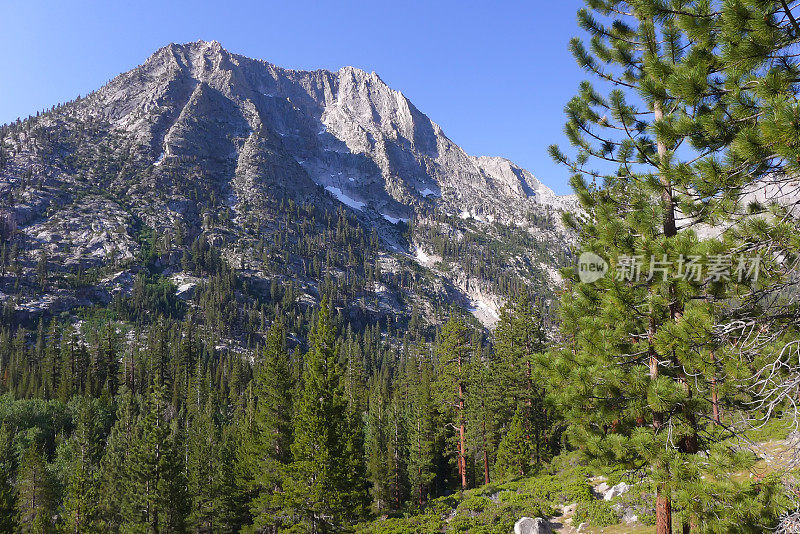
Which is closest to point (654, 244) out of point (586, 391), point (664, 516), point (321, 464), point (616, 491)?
point (586, 391)

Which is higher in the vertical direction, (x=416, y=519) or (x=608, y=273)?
(x=608, y=273)

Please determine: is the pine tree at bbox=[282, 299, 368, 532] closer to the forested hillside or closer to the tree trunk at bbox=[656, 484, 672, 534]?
the forested hillside

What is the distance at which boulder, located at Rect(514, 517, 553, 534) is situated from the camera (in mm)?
15785

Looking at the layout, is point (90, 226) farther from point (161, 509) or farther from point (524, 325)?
point (524, 325)

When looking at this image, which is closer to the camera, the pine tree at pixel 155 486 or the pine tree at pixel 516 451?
the pine tree at pixel 155 486

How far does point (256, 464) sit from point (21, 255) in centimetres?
15529

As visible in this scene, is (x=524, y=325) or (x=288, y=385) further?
(x=524, y=325)

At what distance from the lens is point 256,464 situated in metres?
27.5

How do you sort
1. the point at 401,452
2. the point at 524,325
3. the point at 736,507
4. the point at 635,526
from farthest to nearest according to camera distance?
the point at 401,452 → the point at 524,325 → the point at 635,526 → the point at 736,507

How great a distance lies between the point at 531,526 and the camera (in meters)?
15.9

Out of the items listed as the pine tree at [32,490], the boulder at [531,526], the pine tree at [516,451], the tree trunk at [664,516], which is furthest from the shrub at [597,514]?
the pine tree at [32,490]

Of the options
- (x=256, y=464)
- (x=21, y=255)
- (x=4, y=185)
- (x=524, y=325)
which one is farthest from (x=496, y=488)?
(x=4, y=185)

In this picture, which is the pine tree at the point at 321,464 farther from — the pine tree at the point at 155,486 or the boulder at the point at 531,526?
the pine tree at the point at 155,486

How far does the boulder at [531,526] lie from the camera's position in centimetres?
1579
